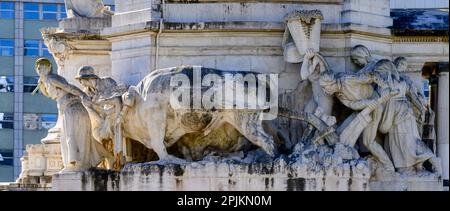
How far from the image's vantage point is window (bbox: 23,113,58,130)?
6519 centimetres

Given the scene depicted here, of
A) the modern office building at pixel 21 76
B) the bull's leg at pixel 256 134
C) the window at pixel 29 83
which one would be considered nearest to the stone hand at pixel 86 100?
the bull's leg at pixel 256 134

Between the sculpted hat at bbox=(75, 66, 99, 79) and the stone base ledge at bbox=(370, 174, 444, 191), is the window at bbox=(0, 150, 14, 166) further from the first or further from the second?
the stone base ledge at bbox=(370, 174, 444, 191)

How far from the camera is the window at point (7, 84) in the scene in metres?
66.6

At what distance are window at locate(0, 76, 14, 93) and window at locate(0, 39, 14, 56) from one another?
0.75 metres

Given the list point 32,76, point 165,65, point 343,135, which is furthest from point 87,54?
point 32,76

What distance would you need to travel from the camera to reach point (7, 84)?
66.8m

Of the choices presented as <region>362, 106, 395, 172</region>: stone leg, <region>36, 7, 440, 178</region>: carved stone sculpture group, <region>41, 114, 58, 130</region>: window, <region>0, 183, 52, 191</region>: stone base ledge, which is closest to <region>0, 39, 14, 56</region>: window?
<region>41, 114, 58, 130</region>: window

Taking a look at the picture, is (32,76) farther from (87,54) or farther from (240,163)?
(240,163)

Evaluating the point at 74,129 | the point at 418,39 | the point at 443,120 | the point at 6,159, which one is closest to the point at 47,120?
the point at 6,159

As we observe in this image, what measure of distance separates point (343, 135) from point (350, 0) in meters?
2.56

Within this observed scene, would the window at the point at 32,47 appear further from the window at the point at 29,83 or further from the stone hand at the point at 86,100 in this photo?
the stone hand at the point at 86,100

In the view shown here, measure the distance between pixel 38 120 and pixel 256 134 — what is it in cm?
3010

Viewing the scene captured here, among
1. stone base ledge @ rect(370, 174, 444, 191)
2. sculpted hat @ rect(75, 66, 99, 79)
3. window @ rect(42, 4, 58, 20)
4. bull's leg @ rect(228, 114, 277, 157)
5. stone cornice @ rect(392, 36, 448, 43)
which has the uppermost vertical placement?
window @ rect(42, 4, 58, 20)
